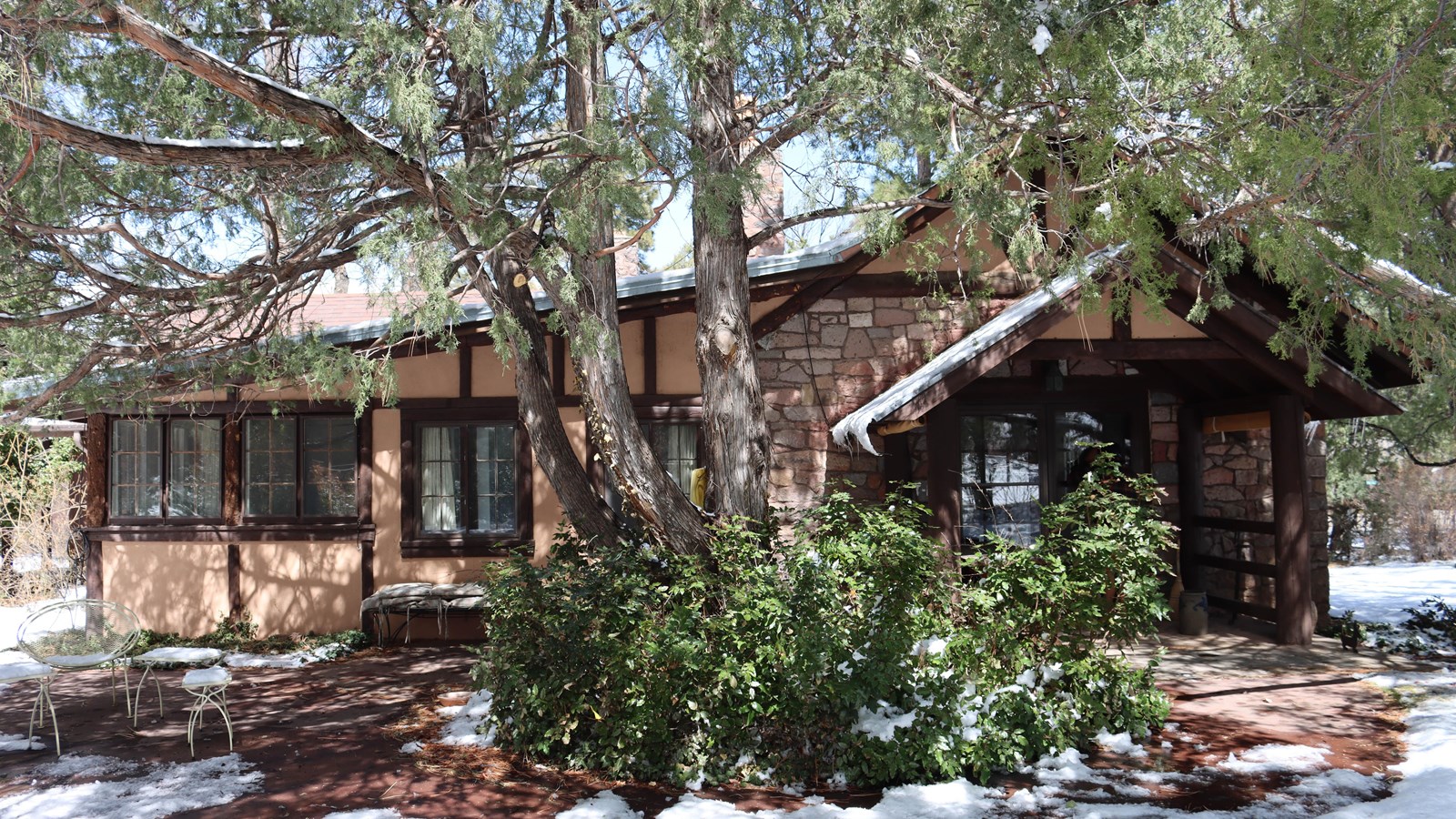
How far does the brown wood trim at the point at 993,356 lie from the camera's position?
24.0 feet

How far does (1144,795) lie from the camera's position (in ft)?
16.1

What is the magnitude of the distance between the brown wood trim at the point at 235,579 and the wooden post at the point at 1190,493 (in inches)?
336

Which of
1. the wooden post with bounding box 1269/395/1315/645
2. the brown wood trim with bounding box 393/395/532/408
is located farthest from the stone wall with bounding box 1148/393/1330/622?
the brown wood trim with bounding box 393/395/532/408

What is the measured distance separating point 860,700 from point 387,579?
18.7 feet

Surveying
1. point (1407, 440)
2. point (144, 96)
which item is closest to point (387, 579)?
point (144, 96)

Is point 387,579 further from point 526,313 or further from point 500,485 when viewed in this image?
point 526,313

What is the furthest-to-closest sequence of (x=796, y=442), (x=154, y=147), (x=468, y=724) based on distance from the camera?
(x=796, y=442)
(x=468, y=724)
(x=154, y=147)

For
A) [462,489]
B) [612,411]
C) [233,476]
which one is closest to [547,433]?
[612,411]

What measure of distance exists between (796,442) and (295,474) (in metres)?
4.76

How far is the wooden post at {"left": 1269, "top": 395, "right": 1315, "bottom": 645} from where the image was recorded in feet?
26.7

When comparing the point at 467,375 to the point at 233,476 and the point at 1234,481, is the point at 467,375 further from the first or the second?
the point at 1234,481

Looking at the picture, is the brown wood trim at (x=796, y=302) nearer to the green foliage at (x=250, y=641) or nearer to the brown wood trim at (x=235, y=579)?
the green foliage at (x=250, y=641)

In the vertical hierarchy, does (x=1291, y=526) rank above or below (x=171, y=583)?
above

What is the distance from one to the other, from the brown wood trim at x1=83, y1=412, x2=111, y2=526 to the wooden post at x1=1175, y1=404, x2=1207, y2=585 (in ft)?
32.8
